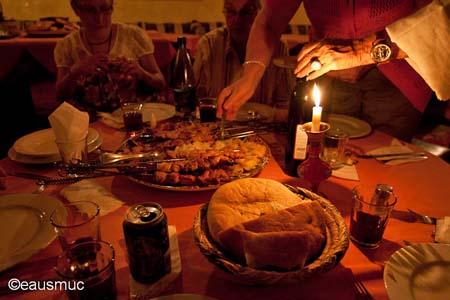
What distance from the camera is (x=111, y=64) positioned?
2238 millimetres

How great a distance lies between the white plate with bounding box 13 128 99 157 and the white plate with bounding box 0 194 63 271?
37 centimetres

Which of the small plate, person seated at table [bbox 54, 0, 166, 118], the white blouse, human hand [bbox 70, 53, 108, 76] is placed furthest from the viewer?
the small plate

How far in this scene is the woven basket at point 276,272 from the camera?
813mm

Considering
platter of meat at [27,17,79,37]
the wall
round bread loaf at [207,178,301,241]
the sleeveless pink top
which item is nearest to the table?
round bread loaf at [207,178,301,241]

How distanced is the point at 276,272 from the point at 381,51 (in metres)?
0.84

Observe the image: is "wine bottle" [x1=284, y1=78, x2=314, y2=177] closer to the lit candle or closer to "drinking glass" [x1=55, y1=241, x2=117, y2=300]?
the lit candle

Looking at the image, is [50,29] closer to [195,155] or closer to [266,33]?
[266,33]

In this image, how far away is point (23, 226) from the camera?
1.10 m

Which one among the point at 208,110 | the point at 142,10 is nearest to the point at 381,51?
the point at 208,110

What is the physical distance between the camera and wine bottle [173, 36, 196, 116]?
2.07 m

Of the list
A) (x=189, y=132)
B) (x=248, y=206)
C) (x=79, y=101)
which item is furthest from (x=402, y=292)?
(x=79, y=101)

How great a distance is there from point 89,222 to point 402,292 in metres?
0.83

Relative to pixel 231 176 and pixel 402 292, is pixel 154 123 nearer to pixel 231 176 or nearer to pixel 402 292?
pixel 231 176
